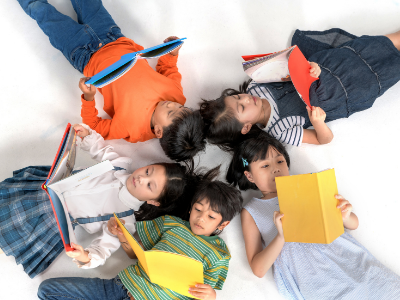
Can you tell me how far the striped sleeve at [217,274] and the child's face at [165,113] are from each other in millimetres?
549

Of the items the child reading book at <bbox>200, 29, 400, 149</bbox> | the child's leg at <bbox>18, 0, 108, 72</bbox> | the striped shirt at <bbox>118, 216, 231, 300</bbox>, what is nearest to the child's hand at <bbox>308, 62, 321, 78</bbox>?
the child reading book at <bbox>200, 29, 400, 149</bbox>

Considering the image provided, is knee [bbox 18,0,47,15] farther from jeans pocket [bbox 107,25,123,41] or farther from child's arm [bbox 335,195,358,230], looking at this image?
child's arm [bbox 335,195,358,230]

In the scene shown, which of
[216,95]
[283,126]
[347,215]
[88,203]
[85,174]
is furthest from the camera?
[216,95]

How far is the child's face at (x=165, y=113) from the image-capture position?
117 centimetres

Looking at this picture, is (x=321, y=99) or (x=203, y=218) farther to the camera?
(x=321, y=99)

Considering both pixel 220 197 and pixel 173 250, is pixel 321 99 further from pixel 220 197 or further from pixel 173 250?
pixel 173 250

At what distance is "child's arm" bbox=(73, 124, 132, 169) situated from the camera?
3.77 ft

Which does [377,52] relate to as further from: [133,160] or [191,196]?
[133,160]

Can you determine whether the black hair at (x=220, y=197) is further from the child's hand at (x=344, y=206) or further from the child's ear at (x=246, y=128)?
the child's hand at (x=344, y=206)

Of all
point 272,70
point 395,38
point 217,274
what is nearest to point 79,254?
point 217,274

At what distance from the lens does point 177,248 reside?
3.52 ft

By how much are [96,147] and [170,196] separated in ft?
1.13

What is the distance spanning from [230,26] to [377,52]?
2.06ft

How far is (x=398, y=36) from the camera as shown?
1.31 m
